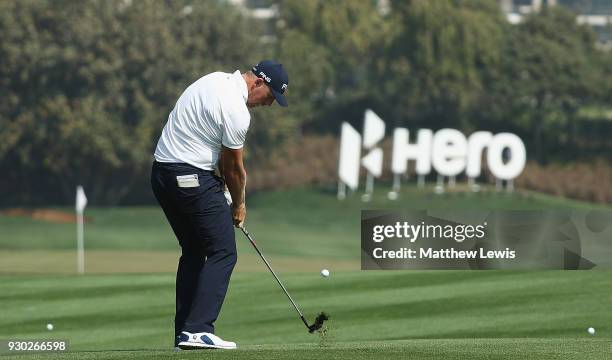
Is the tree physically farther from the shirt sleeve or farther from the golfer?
the shirt sleeve

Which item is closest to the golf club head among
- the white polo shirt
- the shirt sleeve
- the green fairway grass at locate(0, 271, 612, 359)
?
the white polo shirt

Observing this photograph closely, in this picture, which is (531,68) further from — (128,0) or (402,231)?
(402,231)

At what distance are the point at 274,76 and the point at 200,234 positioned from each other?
1.33 m

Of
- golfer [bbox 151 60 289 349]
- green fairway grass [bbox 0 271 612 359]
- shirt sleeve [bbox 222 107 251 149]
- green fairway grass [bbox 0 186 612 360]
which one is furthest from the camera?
green fairway grass [bbox 0 271 612 359]

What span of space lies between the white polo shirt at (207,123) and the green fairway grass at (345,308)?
4.68m

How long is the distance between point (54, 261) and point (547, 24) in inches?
1860

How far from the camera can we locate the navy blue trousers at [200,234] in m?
9.93

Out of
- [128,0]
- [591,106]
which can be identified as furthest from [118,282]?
[591,106]

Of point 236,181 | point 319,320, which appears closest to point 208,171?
point 236,181

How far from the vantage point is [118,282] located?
22672 millimetres

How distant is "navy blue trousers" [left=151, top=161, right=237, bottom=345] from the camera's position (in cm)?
993

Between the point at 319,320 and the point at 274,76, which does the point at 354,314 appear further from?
the point at 274,76

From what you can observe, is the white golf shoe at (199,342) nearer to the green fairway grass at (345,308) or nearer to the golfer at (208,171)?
the golfer at (208,171)

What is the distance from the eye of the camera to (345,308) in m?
18.9
